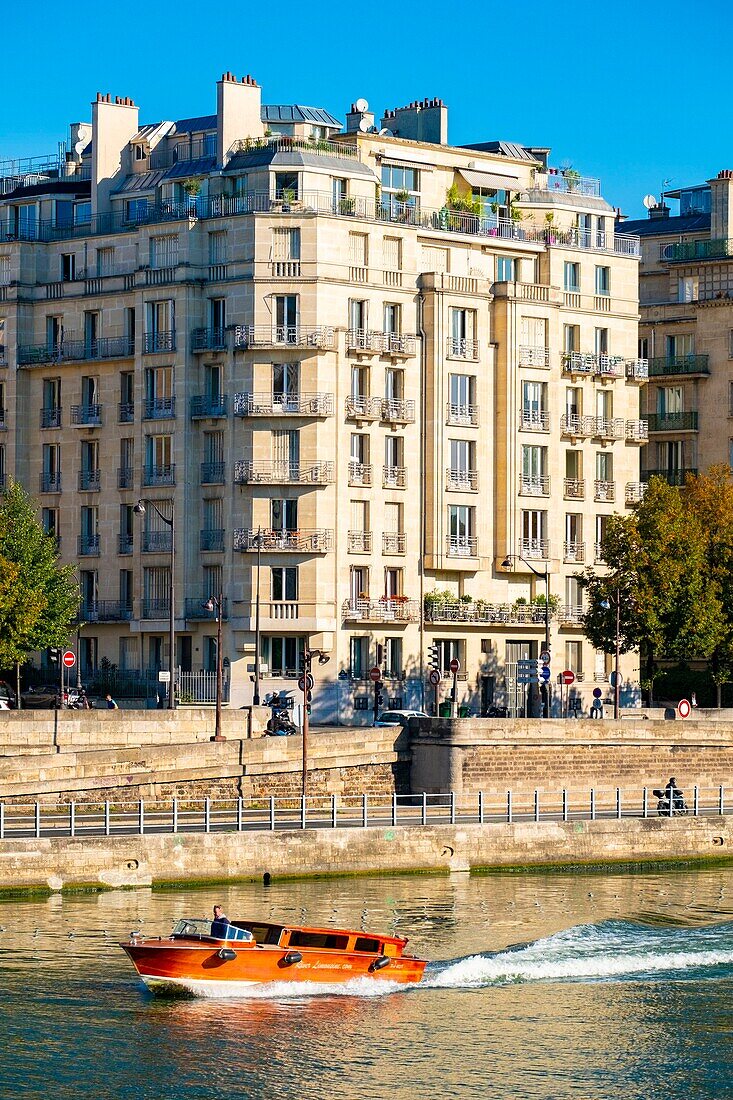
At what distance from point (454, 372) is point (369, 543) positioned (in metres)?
9.17

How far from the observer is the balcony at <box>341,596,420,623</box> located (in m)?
99.8

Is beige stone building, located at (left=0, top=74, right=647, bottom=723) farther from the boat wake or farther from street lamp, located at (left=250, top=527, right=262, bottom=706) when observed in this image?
the boat wake

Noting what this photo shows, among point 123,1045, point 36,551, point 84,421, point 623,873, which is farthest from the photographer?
point 84,421

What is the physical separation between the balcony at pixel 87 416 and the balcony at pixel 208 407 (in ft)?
18.4

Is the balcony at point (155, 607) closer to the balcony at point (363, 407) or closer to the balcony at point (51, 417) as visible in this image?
the balcony at point (51, 417)

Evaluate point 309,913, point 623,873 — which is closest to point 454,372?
point 623,873

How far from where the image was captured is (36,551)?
314 feet

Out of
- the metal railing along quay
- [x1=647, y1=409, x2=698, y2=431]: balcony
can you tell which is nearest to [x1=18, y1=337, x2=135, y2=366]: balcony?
[x1=647, y1=409, x2=698, y2=431]: balcony

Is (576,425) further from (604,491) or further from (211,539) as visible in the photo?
(211,539)

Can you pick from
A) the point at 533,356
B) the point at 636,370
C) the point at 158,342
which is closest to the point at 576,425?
the point at 533,356

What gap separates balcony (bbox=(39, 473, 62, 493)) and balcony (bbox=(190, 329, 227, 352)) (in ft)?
32.0

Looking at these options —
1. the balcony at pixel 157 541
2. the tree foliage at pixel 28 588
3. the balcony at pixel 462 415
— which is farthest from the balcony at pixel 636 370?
the tree foliage at pixel 28 588

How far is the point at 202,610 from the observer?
99.7 metres

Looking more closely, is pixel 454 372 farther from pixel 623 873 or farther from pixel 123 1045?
pixel 123 1045
